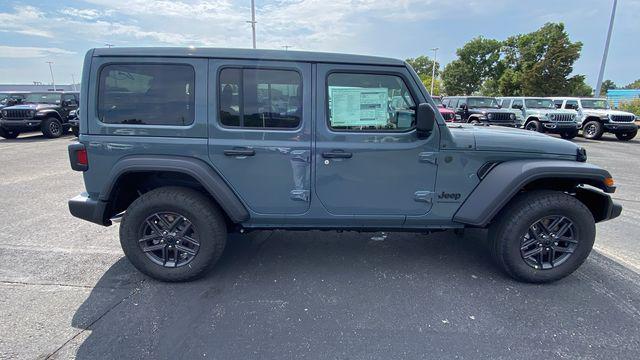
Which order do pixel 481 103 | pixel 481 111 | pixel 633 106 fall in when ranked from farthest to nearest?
pixel 633 106 → pixel 481 103 → pixel 481 111

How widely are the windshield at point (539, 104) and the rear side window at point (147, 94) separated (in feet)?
54.3

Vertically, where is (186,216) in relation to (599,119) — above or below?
below

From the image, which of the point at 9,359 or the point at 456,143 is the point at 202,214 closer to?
the point at 9,359

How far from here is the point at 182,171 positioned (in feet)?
9.16

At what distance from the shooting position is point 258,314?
2.64 metres

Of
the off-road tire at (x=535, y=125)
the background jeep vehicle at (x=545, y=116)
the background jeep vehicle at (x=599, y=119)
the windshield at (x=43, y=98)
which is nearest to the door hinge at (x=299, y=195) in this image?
the off-road tire at (x=535, y=125)

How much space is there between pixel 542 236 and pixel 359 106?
2.04 m

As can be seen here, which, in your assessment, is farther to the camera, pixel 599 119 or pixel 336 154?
pixel 599 119

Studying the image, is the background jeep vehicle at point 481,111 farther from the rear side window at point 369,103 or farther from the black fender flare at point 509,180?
the rear side window at point 369,103

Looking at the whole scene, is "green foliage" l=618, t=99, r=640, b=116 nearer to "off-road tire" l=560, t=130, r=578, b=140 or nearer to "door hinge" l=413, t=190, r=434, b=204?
"off-road tire" l=560, t=130, r=578, b=140

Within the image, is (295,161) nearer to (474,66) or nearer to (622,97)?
(622,97)

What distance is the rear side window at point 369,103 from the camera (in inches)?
115

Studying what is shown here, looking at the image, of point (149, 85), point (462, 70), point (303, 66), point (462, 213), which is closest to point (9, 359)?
point (149, 85)

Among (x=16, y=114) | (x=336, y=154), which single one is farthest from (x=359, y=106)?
(x=16, y=114)
